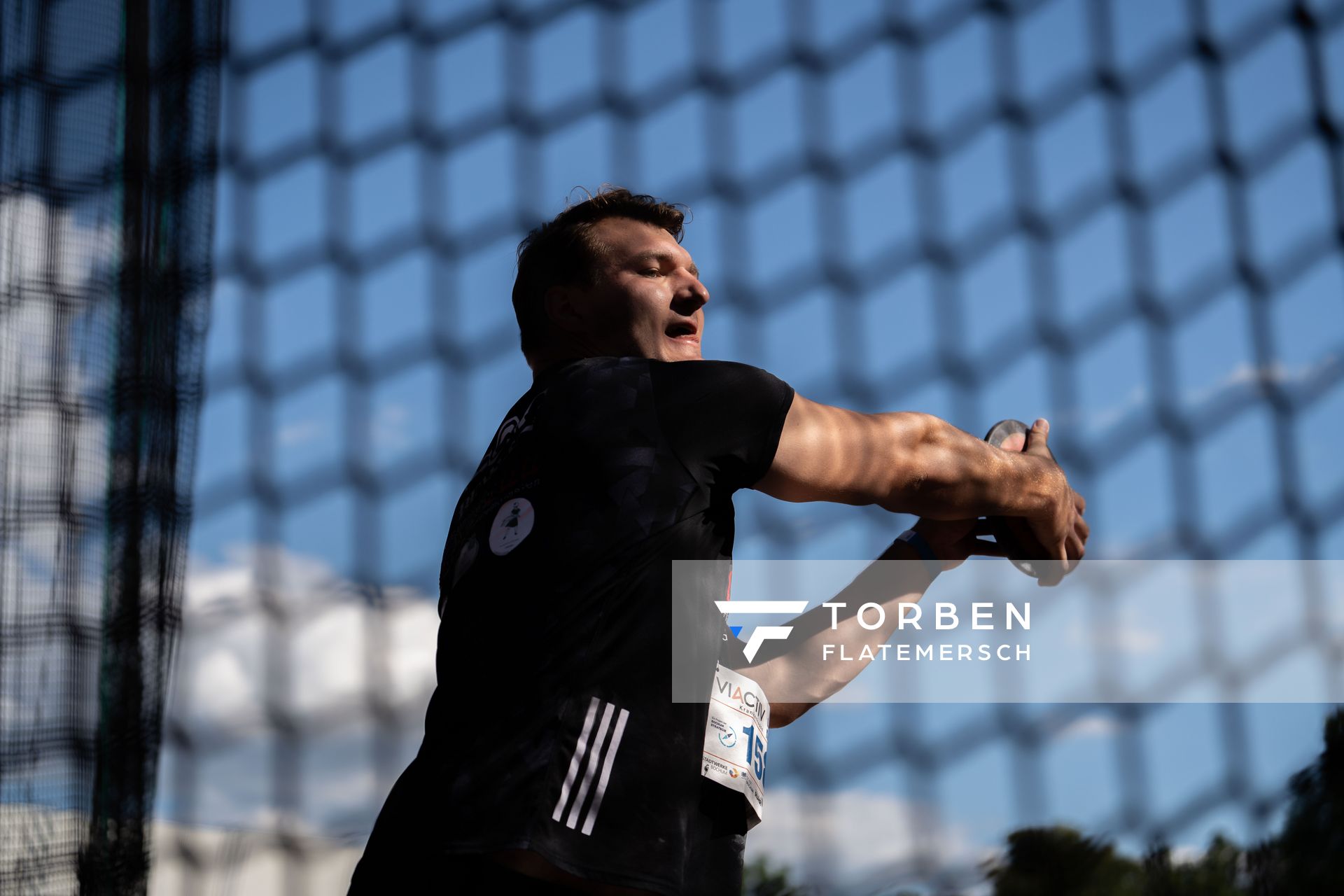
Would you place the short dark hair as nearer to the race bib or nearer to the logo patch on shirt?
the logo patch on shirt

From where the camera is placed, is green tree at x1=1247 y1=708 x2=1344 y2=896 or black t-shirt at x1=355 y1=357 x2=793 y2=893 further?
green tree at x1=1247 y1=708 x2=1344 y2=896

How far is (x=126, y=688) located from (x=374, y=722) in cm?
71

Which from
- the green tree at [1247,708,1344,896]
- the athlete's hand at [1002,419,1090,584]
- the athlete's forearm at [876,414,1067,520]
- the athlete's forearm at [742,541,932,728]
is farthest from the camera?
the green tree at [1247,708,1344,896]

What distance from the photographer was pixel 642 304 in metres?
1.72

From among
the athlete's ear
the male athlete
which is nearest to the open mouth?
the athlete's ear

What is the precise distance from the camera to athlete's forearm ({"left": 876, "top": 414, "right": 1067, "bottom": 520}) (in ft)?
4.86

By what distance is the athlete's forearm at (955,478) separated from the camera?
4.86 ft

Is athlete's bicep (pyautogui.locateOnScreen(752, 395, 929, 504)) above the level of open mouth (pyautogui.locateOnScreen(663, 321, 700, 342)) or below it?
below

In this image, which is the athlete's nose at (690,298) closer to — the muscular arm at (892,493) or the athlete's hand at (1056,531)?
the muscular arm at (892,493)

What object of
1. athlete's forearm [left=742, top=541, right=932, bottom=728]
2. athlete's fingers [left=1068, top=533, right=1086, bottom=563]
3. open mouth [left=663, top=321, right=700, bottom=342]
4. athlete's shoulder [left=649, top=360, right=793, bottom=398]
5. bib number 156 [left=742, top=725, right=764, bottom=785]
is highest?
open mouth [left=663, top=321, right=700, bottom=342]

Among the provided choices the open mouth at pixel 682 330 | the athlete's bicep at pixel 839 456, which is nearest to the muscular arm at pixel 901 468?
the athlete's bicep at pixel 839 456

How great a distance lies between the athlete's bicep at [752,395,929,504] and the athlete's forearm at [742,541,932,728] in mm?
352

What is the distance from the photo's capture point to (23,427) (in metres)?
2.20

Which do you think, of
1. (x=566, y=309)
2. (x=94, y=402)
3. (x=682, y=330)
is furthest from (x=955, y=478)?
(x=94, y=402)
